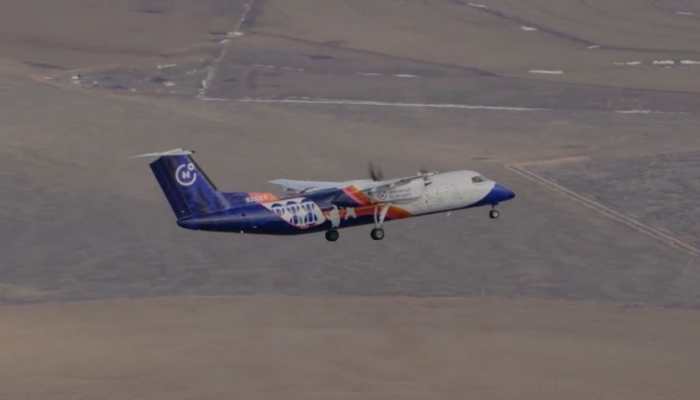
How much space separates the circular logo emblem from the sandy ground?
4.83 m

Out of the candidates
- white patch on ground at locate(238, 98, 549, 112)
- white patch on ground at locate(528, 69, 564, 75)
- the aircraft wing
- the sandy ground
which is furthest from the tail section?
white patch on ground at locate(528, 69, 564, 75)

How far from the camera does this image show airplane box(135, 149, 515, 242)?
2662 inches

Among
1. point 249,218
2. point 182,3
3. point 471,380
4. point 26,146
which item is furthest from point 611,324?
point 182,3

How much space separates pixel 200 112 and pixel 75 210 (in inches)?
1079

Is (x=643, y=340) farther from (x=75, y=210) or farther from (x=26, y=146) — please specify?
(x=26, y=146)

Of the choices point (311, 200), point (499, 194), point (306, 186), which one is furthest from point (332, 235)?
point (499, 194)

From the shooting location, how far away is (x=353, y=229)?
264 feet

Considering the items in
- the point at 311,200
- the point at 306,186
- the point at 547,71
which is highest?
the point at 547,71

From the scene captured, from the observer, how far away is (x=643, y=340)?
209ft

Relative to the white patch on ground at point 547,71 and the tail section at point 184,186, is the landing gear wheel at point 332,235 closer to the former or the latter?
the tail section at point 184,186

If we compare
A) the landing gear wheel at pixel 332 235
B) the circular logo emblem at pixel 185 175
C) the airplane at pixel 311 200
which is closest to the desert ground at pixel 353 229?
the landing gear wheel at pixel 332 235

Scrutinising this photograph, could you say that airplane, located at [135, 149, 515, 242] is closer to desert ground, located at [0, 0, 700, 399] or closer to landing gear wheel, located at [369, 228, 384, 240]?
landing gear wheel, located at [369, 228, 384, 240]

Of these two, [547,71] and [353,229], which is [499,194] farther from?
[547,71]

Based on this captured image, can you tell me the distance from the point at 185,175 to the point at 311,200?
5.67 m
